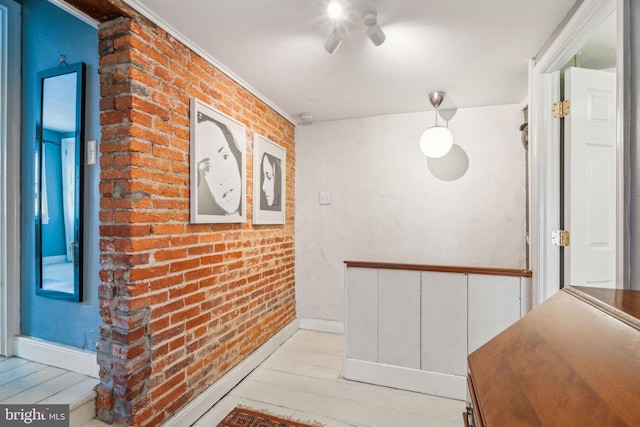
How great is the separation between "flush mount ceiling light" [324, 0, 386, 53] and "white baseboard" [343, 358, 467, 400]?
214 centimetres

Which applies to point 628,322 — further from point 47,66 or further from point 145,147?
point 47,66

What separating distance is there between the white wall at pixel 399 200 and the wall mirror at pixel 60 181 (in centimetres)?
208

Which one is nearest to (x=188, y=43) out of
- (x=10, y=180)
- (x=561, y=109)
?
(x=10, y=180)

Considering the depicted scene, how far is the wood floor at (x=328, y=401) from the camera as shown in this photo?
1.84 m

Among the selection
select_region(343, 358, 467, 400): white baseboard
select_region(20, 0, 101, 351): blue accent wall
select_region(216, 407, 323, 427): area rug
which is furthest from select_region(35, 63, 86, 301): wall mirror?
select_region(343, 358, 467, 400): white baseboard

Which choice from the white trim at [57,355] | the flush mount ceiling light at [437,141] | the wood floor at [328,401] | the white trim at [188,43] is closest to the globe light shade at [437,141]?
the flush mount ceiling light at [437,141]

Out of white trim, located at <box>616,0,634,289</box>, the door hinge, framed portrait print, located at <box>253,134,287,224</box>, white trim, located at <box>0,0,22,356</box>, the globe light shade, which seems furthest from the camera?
the globe light shade

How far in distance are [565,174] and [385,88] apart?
1.43m

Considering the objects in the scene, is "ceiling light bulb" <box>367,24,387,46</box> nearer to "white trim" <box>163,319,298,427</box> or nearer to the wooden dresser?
the wooden dresser

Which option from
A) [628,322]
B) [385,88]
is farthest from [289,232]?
[628,322]

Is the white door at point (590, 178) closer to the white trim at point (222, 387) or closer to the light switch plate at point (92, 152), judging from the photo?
the white trim at point (222, 387)

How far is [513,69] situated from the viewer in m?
2.19

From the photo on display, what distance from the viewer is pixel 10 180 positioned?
77.3 inches

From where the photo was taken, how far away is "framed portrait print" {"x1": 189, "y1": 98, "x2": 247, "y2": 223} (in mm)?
1850
